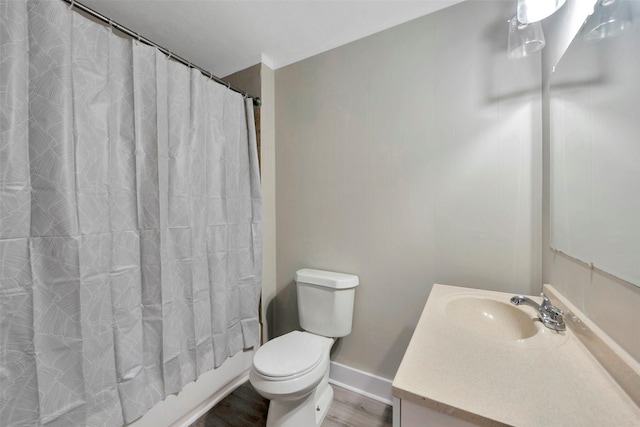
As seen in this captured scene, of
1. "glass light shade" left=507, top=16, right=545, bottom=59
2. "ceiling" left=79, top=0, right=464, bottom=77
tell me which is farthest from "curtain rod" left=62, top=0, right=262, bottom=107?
"glass light shade" left=507, top=16, right=545, bottom=59

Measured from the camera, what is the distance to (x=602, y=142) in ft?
2.27

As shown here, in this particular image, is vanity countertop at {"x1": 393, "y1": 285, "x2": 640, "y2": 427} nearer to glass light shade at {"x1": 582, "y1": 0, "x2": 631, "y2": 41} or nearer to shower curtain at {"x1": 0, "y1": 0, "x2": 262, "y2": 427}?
glass light shade at {"x1": 582, "y1": 0, "x2": 631, "y2": 41}

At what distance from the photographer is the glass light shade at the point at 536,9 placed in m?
0.90

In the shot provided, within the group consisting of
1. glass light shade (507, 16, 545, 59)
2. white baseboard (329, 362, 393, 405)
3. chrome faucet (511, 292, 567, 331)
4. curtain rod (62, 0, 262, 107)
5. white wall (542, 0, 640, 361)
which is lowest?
white baseboard (329, 362, 393, 405)

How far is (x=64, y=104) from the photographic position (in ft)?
2.96

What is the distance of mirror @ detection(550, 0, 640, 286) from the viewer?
576 mm

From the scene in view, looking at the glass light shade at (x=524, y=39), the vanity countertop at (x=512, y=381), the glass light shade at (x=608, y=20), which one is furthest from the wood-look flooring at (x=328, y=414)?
the glass light shade at (x=524, y=39)

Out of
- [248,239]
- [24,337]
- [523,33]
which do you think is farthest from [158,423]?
[523,33]

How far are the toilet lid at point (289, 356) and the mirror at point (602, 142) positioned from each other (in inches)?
46.4

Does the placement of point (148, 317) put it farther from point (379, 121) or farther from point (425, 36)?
point (425, 36)

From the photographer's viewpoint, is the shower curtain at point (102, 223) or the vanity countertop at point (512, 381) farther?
the shower curtain at point (102, 223)

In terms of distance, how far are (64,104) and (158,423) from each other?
1497 millimetres

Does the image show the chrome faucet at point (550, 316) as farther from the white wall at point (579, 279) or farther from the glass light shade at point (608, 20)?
the glass light shade at point (608, 20)

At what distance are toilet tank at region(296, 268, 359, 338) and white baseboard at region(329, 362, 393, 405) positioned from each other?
0.30m
